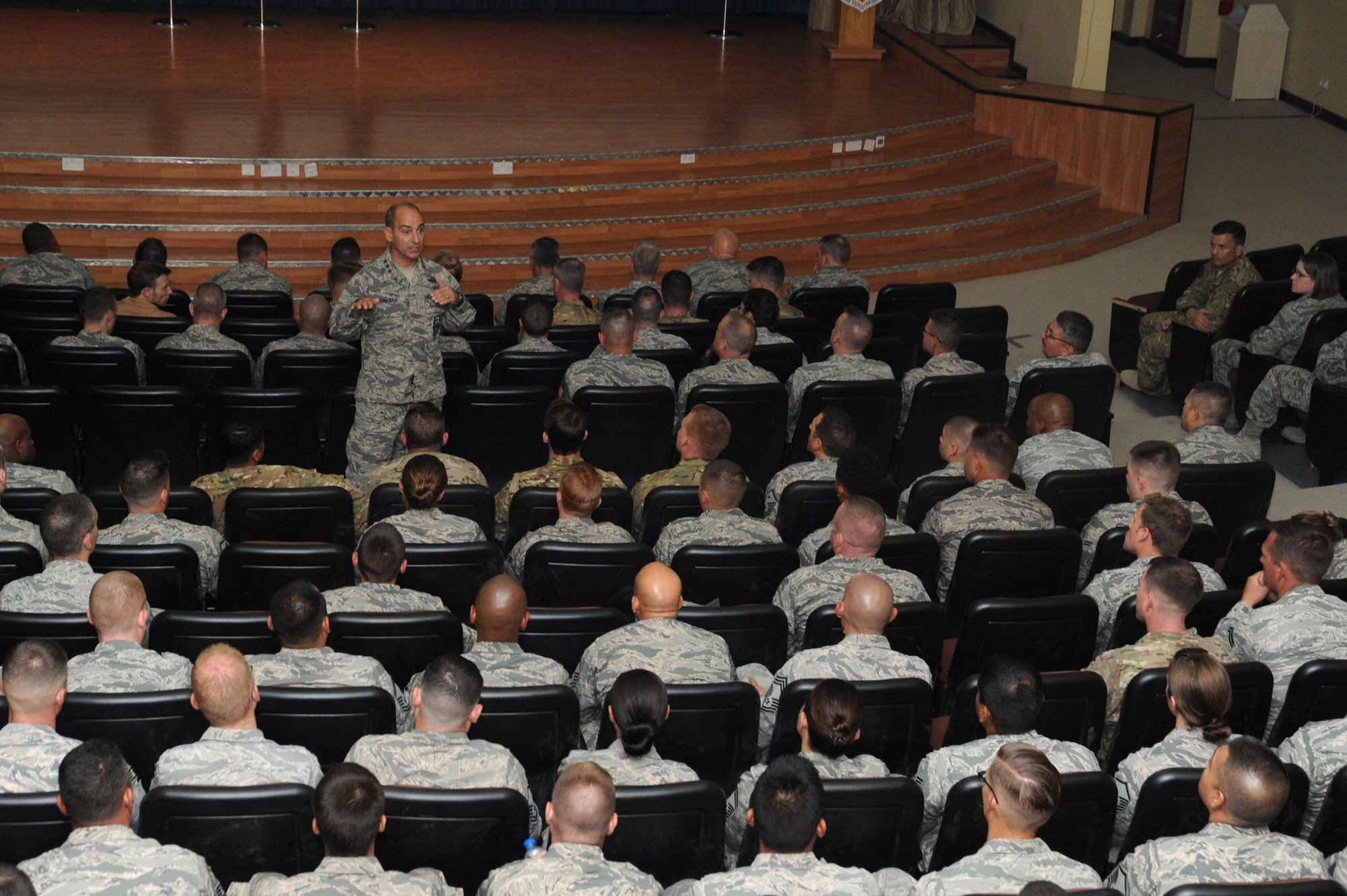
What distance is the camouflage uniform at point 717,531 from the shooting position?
5152 mm

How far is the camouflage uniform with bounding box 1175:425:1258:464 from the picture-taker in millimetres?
6129

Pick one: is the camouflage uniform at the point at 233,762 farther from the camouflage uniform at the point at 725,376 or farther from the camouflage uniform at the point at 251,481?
the camouflage uniform at the point at 725,376

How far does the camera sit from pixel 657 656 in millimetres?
4281

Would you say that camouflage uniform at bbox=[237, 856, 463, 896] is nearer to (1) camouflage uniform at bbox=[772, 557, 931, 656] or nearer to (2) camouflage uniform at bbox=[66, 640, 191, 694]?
(2) camouflage uniform at bbox=[66, 640, 191, 694]

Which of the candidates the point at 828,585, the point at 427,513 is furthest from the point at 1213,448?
the point at 427,513

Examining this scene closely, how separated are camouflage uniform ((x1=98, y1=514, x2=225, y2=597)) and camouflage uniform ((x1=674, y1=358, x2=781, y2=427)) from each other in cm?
237

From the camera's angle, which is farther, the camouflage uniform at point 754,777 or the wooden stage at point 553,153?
the wooden stage at point 553,153

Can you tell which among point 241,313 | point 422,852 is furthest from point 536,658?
point 241,313

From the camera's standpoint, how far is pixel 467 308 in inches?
248

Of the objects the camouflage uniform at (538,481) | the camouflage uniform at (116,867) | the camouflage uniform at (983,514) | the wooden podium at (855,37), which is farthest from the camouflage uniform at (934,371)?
the wooden podium at (855,37)

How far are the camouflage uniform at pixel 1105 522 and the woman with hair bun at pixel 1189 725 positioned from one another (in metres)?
1.39

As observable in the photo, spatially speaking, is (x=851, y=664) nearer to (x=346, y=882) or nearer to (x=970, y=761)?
(x=970, y=761)

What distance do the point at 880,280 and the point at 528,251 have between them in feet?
8.68

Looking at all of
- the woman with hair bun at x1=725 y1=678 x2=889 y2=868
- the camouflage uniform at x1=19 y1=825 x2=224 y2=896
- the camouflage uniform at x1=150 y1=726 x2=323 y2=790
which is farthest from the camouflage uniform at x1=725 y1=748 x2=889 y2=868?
the camouflage uniform at x1=19 y1=825 x2=224 y2=896
